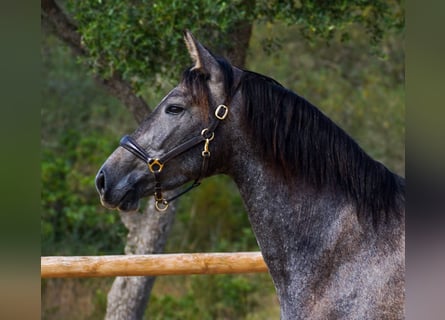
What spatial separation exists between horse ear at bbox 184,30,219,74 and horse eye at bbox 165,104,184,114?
0.56 ft

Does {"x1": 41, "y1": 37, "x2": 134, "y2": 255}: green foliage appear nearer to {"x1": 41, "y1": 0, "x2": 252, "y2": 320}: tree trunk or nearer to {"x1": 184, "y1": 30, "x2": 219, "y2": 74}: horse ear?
{"x1": 41, "y1": 0, "x2": 252, "y2": 320}: tree trunk

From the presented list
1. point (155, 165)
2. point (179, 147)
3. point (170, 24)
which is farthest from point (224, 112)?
point (170, 24)

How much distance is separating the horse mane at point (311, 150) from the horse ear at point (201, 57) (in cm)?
4

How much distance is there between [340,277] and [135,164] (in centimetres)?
90

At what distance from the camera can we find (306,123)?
258cm

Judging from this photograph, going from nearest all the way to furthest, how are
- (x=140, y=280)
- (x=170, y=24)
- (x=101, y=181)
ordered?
(x=101, y=181) → (x=170, y=24) → (x=140, y=280)

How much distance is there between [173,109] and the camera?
267cm

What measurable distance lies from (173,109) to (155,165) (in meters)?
0.23

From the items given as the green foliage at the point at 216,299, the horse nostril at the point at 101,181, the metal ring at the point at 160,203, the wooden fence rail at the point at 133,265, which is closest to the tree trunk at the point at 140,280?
the wooden fence rail at the point at 133,265

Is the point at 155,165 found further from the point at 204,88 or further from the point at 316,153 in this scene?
the point at 316,153

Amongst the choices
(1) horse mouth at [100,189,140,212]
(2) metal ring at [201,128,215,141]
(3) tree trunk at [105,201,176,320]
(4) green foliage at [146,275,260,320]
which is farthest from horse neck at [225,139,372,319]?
(4) green foliage at [146,275,260,320]

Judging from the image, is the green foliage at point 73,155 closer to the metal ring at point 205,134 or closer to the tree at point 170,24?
the tree at point 170,24

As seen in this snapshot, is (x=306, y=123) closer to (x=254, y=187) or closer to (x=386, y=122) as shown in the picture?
(x=254, y=187)
